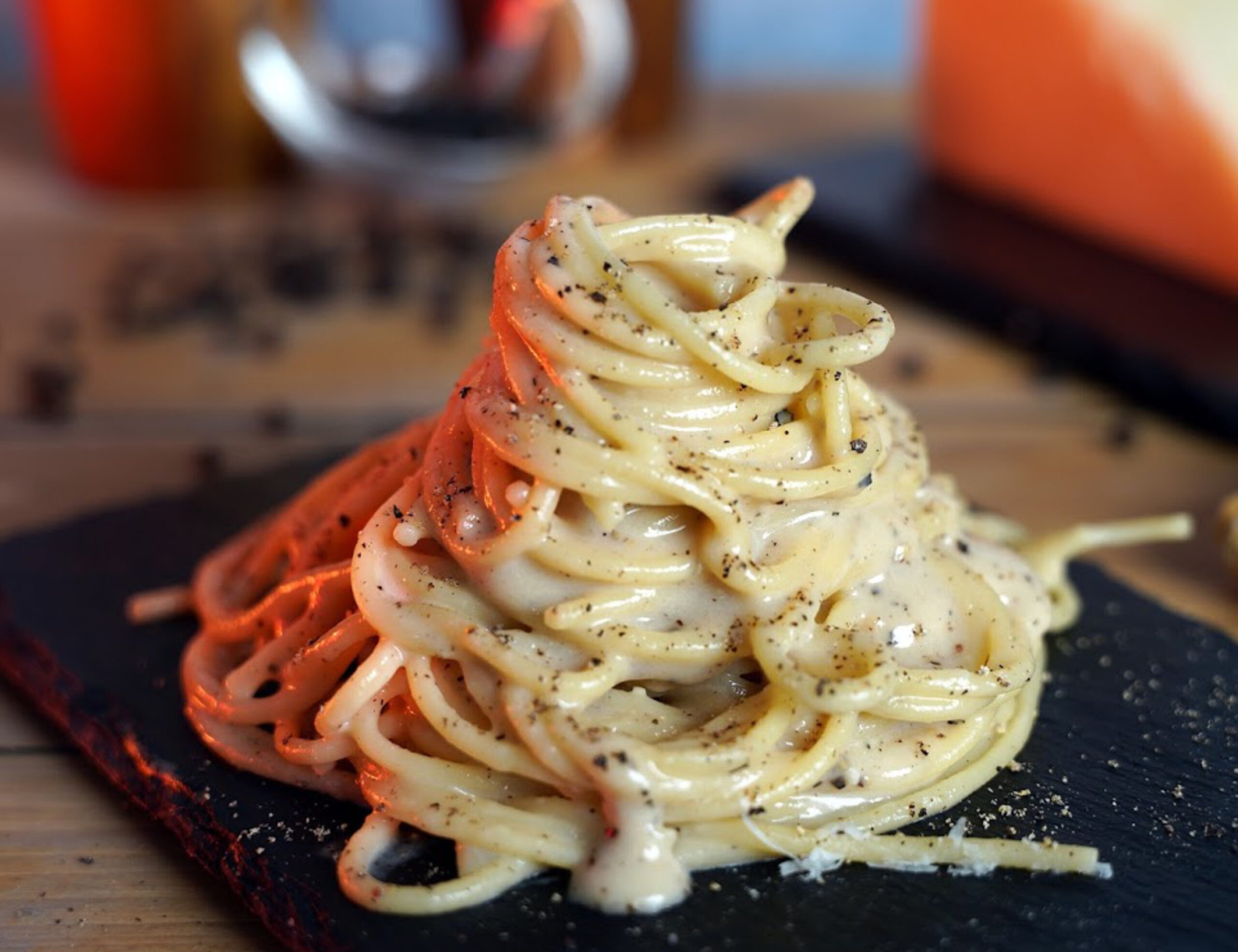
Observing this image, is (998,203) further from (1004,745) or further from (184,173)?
(1004,745)

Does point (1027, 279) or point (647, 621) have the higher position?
point (647, 621)

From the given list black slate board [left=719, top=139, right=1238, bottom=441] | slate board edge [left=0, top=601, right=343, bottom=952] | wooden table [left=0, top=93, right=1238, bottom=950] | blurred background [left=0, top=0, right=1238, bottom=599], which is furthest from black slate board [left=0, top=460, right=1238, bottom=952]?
black slate board [left=719, top=139, right=1238, bottom=441]

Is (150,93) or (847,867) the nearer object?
(847,867)

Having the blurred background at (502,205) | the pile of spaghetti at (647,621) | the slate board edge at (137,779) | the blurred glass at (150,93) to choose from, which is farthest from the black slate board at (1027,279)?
the slate board edge at (137,779)

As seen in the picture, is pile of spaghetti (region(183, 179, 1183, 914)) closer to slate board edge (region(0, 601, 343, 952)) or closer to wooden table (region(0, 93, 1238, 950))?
slate board edge (region(0, 601, 343, 952))


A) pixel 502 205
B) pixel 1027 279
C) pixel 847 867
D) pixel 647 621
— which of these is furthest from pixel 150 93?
pixel 847 867

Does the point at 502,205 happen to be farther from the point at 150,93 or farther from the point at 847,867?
the point at 847,867
